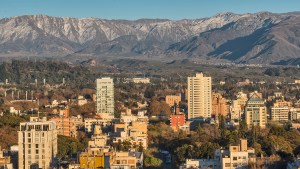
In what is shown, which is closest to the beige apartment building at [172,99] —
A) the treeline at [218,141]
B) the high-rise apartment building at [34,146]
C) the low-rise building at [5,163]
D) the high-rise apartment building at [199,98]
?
the high-rise apartment building at [199,98]

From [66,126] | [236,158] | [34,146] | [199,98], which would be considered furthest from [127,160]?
[199,98]

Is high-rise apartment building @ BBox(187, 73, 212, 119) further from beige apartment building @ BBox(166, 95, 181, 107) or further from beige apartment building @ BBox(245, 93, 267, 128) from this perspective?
beige apartment building @ BBox(245, 93, 267, 128)

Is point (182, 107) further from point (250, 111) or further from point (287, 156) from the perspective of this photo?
point (287, 156)

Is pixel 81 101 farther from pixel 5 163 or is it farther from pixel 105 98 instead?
pixel 5 163

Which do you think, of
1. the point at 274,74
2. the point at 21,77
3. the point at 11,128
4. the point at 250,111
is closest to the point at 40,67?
the point at 21,77

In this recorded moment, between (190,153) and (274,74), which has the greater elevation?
(274,74)

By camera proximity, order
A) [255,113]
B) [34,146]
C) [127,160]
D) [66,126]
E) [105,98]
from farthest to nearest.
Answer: [105,98], [255,113], [66,126], [127,160], [34,146]

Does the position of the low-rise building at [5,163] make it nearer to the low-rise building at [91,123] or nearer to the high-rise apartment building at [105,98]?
the low-rise building at [91,123]

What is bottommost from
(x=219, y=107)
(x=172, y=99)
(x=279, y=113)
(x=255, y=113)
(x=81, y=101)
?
(x=255, y=113)
